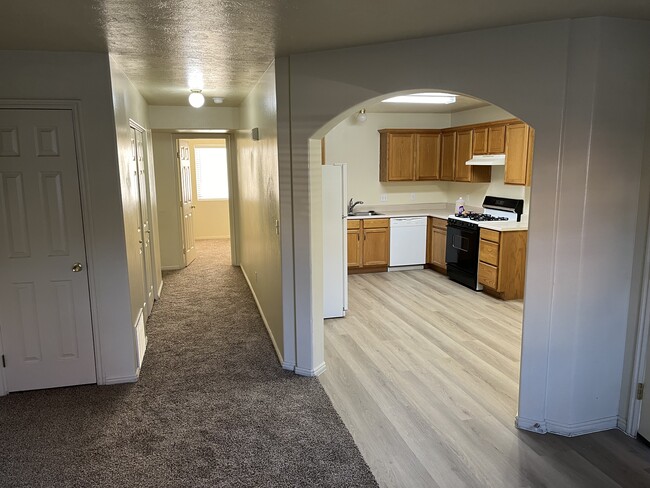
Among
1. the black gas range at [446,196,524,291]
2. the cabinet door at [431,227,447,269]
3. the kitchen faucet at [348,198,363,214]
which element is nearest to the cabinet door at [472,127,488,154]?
the black gas range at [446,196,524,291]

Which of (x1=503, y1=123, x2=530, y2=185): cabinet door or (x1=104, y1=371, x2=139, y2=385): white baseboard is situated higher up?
(x1=503, y1=123, x2=530, y2=185): cabinet door

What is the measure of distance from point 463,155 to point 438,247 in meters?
1.41

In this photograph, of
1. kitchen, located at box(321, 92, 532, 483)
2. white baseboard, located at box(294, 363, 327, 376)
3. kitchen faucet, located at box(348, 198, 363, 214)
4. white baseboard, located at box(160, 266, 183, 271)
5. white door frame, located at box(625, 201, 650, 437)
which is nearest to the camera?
white door frame, located at box(625, 201, 650, 437)

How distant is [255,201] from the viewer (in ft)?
16.9

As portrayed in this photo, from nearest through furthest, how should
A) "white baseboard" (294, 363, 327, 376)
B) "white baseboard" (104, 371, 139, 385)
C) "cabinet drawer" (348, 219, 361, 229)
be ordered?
"white baseboard" (104, 371, 139, 385)
"white baseboard" (294, 363, 327, 376)
"cabinet drawer" (348, 219, 361, 229)

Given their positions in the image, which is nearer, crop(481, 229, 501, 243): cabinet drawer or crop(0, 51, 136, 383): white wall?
crop(0, 51, 136, 383): white wall

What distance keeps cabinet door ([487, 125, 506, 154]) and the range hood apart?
0.07 metres

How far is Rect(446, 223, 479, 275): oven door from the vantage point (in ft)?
19.9

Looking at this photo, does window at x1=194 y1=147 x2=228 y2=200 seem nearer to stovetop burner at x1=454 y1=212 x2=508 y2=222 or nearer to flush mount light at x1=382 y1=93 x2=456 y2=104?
flush mount light at x1=382 y1=93 x2=456 y2=104

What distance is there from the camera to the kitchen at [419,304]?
3.31 m

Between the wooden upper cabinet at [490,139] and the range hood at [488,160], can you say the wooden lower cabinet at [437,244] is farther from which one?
the wooden upper cabinet at [490,139]

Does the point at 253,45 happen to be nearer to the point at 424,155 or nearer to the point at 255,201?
the point at 255,201

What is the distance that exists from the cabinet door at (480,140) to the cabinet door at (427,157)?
2.71 feet

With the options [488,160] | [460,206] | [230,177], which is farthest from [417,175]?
[230,177]
